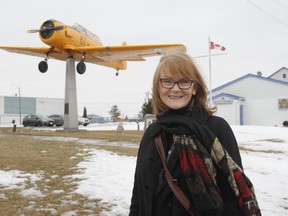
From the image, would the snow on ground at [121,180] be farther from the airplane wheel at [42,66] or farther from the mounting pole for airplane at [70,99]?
the airplane wheel at [42,66]

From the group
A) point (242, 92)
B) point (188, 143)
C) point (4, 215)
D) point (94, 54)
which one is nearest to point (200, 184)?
point (188, 143)

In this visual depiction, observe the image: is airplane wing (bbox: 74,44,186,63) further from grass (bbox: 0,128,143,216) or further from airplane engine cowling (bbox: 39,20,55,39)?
grass (bbox: 0,128,143,216)

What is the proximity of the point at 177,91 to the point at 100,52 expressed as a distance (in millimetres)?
19759

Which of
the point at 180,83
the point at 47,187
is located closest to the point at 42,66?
the point at 47,187

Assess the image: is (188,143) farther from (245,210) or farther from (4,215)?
(4,215)

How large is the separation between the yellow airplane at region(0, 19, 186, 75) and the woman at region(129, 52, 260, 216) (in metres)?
16.6

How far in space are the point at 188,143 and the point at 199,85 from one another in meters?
0.39

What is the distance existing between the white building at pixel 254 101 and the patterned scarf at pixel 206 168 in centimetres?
3596

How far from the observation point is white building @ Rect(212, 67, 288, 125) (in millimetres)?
35500

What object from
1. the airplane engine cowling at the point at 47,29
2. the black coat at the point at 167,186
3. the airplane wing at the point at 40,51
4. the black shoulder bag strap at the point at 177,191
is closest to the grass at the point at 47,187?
the black coat at the point at 167,186

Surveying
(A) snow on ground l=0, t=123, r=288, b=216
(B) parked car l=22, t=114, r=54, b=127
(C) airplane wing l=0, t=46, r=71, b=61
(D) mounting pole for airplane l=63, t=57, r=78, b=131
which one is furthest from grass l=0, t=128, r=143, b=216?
(B) parked car l=22, t=114, r=54, b=127

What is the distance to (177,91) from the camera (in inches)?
71.9

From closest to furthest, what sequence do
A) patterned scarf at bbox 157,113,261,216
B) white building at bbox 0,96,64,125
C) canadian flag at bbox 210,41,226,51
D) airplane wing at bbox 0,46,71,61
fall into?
patterned scarf at bbox 157,113,261,216 → airplane wing at bbox 0,46,71,61 → canadian flag at bbox 210,41,226,51 → white building at bbox 0,96,64,125

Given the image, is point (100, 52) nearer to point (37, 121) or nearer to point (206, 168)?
point (37, 121)
